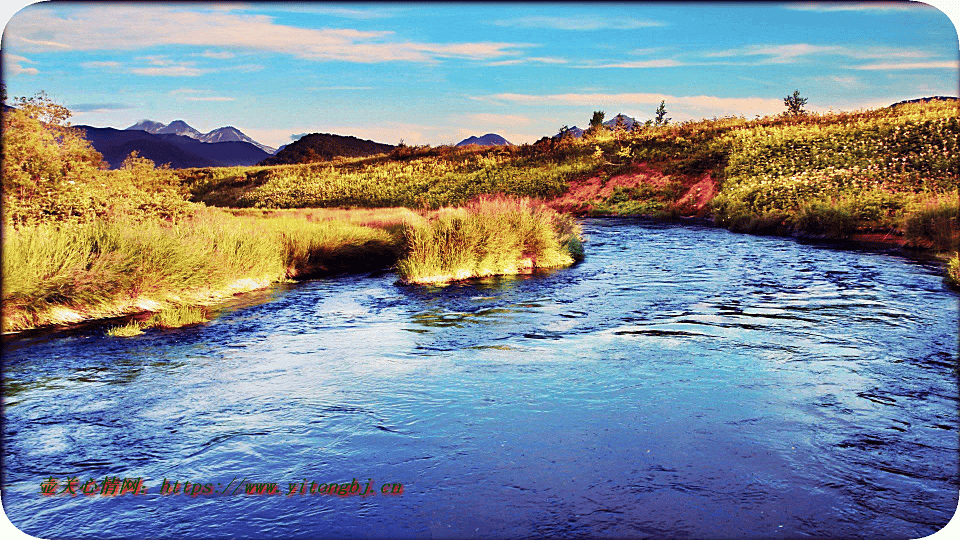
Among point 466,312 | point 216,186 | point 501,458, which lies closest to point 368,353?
point 466,312

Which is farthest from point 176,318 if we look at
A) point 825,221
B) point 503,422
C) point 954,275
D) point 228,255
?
point 825,221

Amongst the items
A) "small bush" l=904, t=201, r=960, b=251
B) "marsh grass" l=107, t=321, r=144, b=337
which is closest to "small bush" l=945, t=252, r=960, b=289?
"small bush" l=904, t=201, r=960, b=251

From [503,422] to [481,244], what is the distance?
11808mm

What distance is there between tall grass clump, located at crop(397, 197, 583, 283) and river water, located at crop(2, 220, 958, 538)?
3878mm

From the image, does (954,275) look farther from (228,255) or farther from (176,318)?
(228,255)

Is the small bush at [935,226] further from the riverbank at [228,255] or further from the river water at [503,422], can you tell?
the riverbank at [228,255]

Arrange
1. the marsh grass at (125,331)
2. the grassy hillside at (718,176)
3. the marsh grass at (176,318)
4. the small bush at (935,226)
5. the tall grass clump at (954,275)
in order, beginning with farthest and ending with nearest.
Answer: the grassy hillside at (718,176)
the small bush at (935,226)
the tall grass clump at (954,275)
the marsh grass at (176,318)
the marsh grass at (125,331)

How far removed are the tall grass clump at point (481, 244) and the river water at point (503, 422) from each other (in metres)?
3.88

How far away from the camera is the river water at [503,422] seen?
5562 millimetres

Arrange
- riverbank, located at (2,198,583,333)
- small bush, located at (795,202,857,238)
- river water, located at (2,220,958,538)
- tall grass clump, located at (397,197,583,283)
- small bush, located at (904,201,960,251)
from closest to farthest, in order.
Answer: river water, located at (2,220,958,538) → riverbank, located at (2,198,583,333) → tall grass clump, located at (397,197,583,283) → small bush, located at (904,201,960,251) → small bush, located at (795,202,857,238)

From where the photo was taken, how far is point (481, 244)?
760 inches

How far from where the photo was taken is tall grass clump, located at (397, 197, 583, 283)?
18500 millimetres

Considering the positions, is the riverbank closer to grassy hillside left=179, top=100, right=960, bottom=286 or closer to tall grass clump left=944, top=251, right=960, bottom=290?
tall grass clump left=944, top=251, right=960, bottom=290

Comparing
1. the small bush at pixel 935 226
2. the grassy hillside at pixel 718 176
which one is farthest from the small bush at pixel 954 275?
the grassy hillside at pixel 718 176
